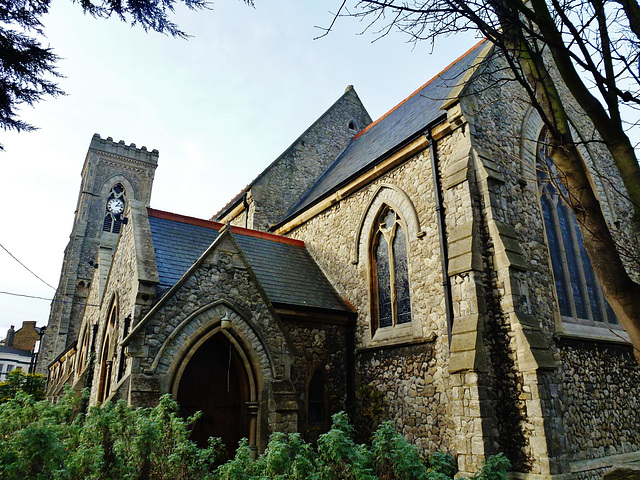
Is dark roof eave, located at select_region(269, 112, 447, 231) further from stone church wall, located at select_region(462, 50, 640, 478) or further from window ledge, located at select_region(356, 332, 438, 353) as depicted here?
window ledge, located at select_region(356, 332, 438, 353)

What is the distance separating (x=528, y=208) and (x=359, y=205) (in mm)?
4366

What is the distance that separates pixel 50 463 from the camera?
150 inches

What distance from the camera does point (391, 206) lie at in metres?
10.9

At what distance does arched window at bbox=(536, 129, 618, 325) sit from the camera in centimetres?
956

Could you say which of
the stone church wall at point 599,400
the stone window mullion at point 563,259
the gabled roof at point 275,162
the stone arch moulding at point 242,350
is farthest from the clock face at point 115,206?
the stone church wall at point 599,400

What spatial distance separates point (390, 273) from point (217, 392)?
4939mm

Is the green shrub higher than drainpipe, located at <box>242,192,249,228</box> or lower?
lower

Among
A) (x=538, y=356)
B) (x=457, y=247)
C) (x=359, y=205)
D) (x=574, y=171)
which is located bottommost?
(x=538, y=356)

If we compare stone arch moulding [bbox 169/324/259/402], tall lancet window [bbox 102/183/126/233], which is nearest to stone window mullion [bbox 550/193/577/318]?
stone arch moulding [bbox 169/324/259/402]

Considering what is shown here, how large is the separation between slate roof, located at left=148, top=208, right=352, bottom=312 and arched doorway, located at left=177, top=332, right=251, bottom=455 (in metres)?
1.57

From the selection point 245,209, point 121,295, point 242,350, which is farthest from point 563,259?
point 245,209

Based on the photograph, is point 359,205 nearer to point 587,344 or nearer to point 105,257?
point 587,344

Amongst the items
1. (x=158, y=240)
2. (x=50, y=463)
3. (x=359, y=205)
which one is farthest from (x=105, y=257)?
(x=50, y=463)

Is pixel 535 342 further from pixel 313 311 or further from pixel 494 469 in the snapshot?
pixel 313 311
